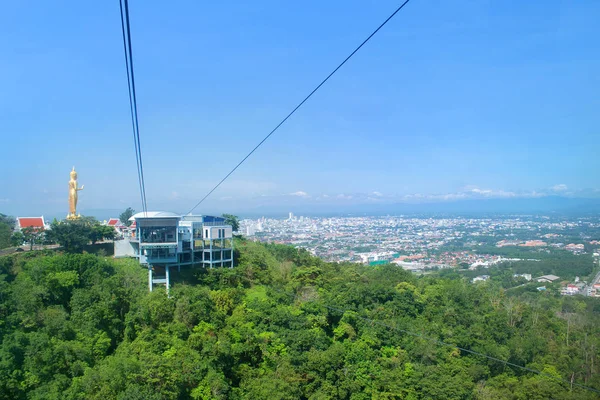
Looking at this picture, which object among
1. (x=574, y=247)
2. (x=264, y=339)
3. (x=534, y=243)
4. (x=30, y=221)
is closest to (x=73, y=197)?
(x=30, y=221)

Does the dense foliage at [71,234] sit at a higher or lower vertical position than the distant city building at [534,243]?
higher

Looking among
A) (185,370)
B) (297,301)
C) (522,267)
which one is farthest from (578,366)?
(522,267)

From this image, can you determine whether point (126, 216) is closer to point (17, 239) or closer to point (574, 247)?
point (17, 239)

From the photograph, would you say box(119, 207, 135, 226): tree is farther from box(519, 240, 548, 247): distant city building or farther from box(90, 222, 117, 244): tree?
box(519, 240, 548, 247): distant city building

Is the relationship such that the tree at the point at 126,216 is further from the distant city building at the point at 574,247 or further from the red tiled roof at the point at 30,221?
the distant city building at the point at 574,247

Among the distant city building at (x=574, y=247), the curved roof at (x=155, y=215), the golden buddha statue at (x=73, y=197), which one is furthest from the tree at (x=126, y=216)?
the distant city building at (x=574, y=247)

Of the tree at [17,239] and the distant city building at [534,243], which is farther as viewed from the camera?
the distant city building at [534,243]
